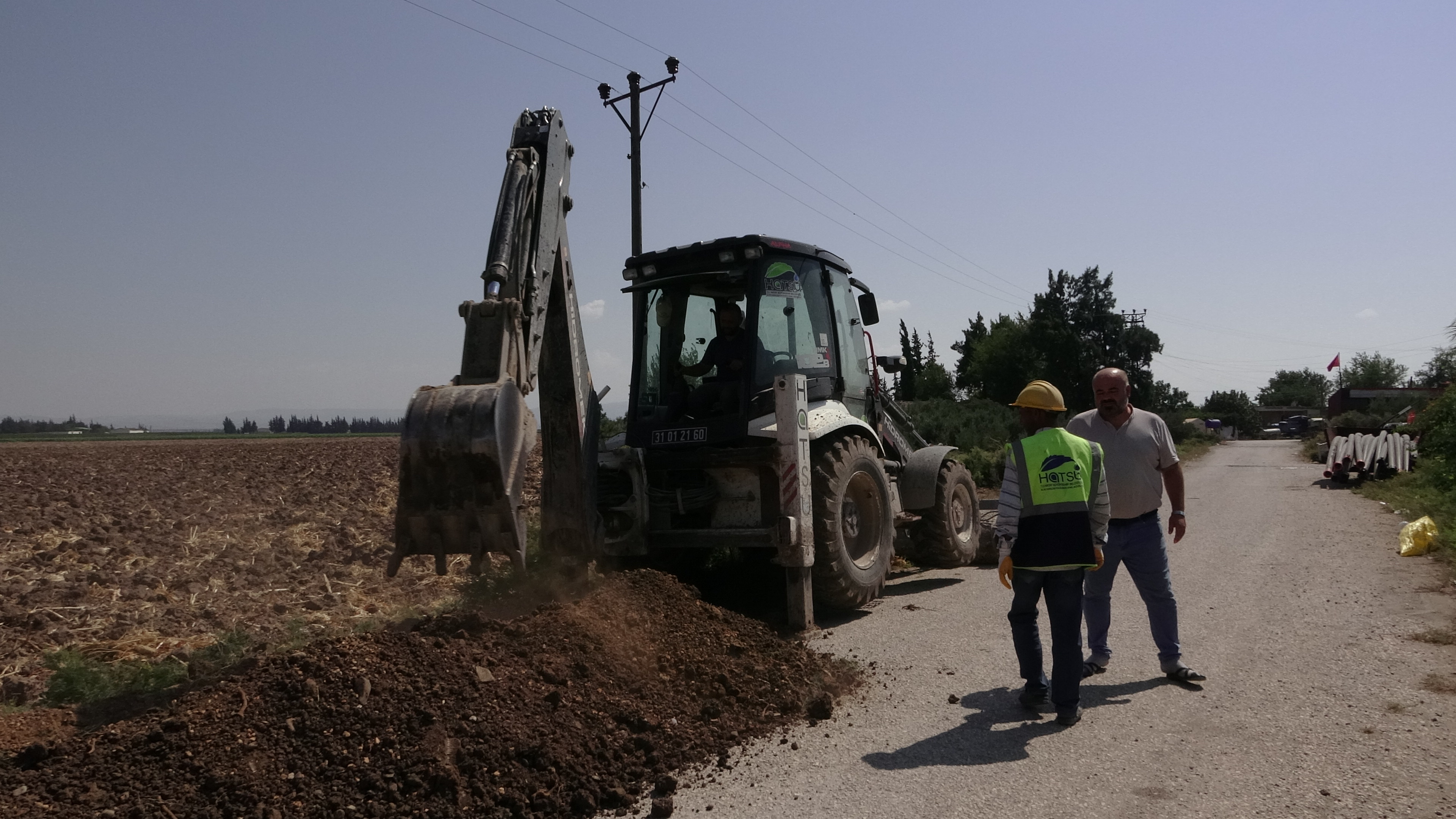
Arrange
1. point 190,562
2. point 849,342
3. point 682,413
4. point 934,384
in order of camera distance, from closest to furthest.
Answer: point 682,413, point 849,342, point 190,562, point 934,384

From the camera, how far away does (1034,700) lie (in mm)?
4785

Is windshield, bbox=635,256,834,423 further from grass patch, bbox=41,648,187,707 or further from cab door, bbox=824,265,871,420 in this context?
grass patch, bbox=41,648,187,707

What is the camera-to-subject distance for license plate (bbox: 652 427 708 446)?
23.3 ft

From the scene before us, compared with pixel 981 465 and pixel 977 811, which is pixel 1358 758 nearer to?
pixel 977 811

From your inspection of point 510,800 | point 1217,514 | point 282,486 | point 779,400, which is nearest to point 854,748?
point 510,800

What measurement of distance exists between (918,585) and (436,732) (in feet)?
18.4

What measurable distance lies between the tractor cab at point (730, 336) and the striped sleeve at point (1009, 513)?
2386mm

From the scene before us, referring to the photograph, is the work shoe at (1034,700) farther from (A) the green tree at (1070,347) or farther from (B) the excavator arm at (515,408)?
(A) the green tree at (1070,347)

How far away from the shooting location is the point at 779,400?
6.65 m

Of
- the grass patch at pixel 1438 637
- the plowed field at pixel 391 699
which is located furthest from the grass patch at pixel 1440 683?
the plowed field at pixel 391 699

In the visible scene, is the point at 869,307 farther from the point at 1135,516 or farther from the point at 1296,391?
the point at 1296,391

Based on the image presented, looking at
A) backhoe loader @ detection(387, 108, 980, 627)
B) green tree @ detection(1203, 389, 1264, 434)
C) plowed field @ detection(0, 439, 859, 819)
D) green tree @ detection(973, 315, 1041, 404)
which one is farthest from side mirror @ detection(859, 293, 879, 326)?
green tree @ detection(1203, 389, 1264, 434)

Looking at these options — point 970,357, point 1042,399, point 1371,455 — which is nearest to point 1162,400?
point 970,357

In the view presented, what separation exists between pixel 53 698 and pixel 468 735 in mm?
3156
